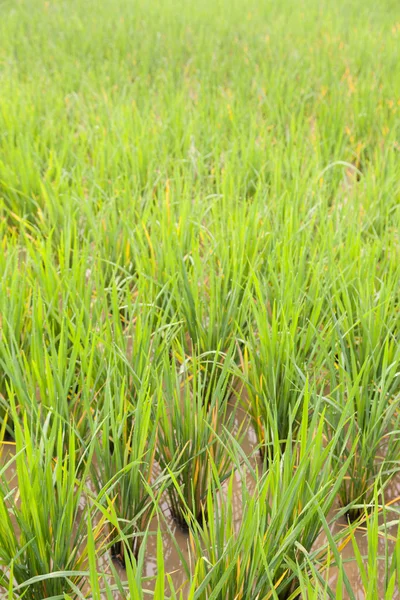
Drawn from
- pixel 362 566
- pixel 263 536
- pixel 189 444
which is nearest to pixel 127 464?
pixel 189 444

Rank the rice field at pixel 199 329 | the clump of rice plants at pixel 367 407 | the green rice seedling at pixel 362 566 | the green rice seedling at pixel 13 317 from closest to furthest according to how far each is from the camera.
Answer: the green rice seedling at pixel 362 566 < the rice field at pixel 199 329 < the clump of rice plants at pixel 367 407 < the green rice seedling at pixel 13 317

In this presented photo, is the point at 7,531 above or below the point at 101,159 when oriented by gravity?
below

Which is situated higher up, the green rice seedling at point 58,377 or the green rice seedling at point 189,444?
the green rice seedling at point 58,377

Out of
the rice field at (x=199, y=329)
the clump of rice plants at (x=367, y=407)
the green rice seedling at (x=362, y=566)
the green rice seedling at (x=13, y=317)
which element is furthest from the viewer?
the green rice seedling at (x=13, y=317)

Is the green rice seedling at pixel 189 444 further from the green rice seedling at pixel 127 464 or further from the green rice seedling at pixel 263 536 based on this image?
the green rice seedling at pixel 263 536

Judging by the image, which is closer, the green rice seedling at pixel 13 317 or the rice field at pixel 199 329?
the rice field at pixel 199 329

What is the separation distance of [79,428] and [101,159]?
3.64 ft

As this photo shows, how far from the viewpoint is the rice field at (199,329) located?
0.82m

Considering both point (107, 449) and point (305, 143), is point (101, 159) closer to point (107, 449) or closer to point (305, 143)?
point (305, 143)

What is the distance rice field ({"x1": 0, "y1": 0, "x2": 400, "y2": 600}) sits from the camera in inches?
32.3

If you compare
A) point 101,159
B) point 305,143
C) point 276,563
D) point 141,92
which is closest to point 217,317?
point 276,563

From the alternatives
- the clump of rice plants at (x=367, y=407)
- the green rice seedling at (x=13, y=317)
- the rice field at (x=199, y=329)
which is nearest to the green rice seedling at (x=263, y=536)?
the rice field at (x=199, y=329)

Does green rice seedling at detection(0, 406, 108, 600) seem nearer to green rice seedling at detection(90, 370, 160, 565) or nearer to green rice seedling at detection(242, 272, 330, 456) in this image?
green rice seedling at detection(90, 370, 160, 565)

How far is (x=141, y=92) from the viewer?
273cm
